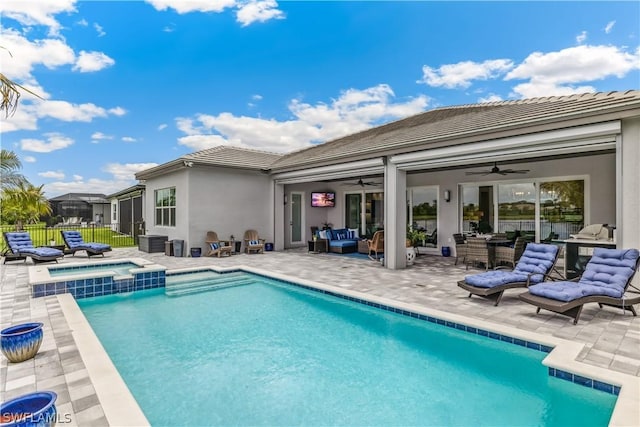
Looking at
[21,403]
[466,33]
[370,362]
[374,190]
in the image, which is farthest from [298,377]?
[466,33]

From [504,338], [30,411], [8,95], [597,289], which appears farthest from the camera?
[597,289]

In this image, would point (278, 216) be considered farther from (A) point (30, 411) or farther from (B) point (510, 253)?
(A) point (30, 411)

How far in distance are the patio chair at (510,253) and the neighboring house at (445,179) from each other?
184cm

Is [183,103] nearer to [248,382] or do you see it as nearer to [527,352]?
[248,382]

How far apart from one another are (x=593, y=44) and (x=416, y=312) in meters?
12.9

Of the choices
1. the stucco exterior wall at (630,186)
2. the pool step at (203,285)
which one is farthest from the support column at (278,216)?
the stucco exterior wall at (630,186)

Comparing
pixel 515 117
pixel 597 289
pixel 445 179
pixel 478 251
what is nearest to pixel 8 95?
pixel 597 289

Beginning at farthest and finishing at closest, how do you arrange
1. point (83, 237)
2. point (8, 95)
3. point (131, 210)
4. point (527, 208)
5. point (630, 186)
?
point (131, 210) → point (83, 237) → point (527, 208) → point (630, 186) → point (8, 95)

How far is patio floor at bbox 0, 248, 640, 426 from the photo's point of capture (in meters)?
→ 3.20

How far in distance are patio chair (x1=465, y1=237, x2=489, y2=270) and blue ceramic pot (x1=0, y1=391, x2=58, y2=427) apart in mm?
9461

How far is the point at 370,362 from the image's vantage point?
14.3ft

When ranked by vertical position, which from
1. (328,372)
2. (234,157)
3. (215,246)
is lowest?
(328,372)

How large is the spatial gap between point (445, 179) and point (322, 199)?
6051 mm

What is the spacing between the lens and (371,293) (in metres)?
6.89
